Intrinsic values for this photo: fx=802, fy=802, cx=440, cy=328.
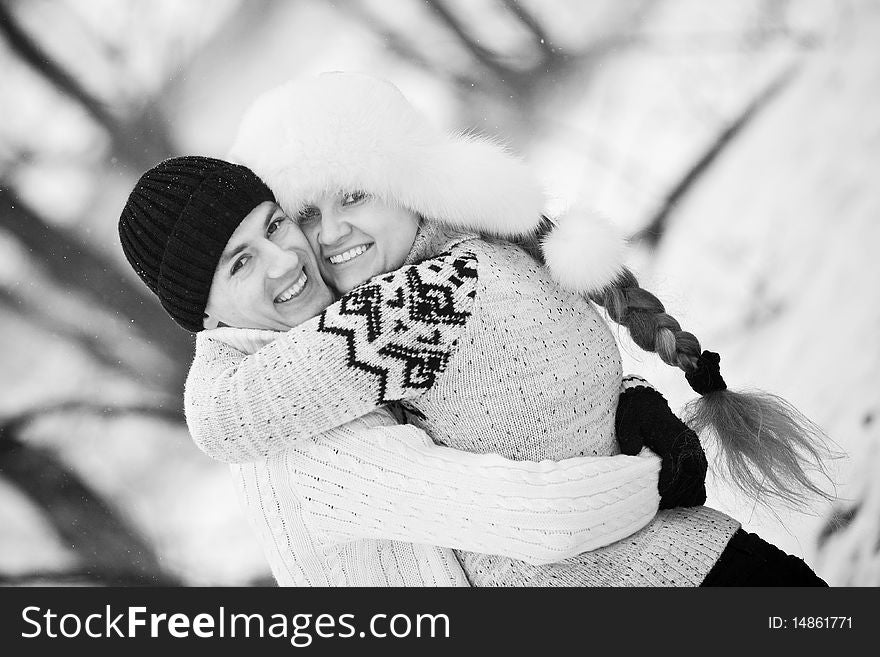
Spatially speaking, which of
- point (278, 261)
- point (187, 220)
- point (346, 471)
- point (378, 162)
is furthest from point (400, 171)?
point (346, 471)

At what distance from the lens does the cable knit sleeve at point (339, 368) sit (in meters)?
1.20

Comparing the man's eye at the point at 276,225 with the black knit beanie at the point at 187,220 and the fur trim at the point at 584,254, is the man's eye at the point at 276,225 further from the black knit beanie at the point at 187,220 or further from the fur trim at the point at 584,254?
the fur trim at the point at 584,254

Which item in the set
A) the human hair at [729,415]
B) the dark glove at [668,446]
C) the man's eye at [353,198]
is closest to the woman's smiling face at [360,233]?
the man's eye at [353,198]

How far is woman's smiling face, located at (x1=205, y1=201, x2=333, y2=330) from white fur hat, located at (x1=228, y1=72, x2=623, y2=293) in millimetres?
66

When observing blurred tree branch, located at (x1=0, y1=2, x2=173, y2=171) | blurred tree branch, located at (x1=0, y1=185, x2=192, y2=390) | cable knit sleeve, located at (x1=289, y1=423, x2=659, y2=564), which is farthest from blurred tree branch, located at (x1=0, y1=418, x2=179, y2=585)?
cable knit sleeve, located at (x1=289, y1=423, x2=659, y2=564)

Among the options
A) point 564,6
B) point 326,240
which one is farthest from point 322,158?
point 564,6

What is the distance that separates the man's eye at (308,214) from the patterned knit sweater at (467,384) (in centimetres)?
26

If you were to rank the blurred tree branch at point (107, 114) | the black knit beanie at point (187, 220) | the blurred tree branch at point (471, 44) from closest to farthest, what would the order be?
the black knit beanie at point (187, 220) < the blurred tree branch at point (107, 114) < the blurred tree branch at point (471, 44)

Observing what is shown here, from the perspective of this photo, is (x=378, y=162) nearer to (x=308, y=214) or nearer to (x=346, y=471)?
(x=308, y=214)

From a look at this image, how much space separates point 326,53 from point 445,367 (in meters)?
1.51

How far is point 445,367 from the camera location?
127 centimetres

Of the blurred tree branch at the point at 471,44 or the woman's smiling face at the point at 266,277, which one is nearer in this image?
the woman's smiling face at the point at 266,277

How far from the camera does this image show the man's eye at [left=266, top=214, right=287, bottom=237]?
56.7 inches

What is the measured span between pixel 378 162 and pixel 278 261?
246 millimetres
